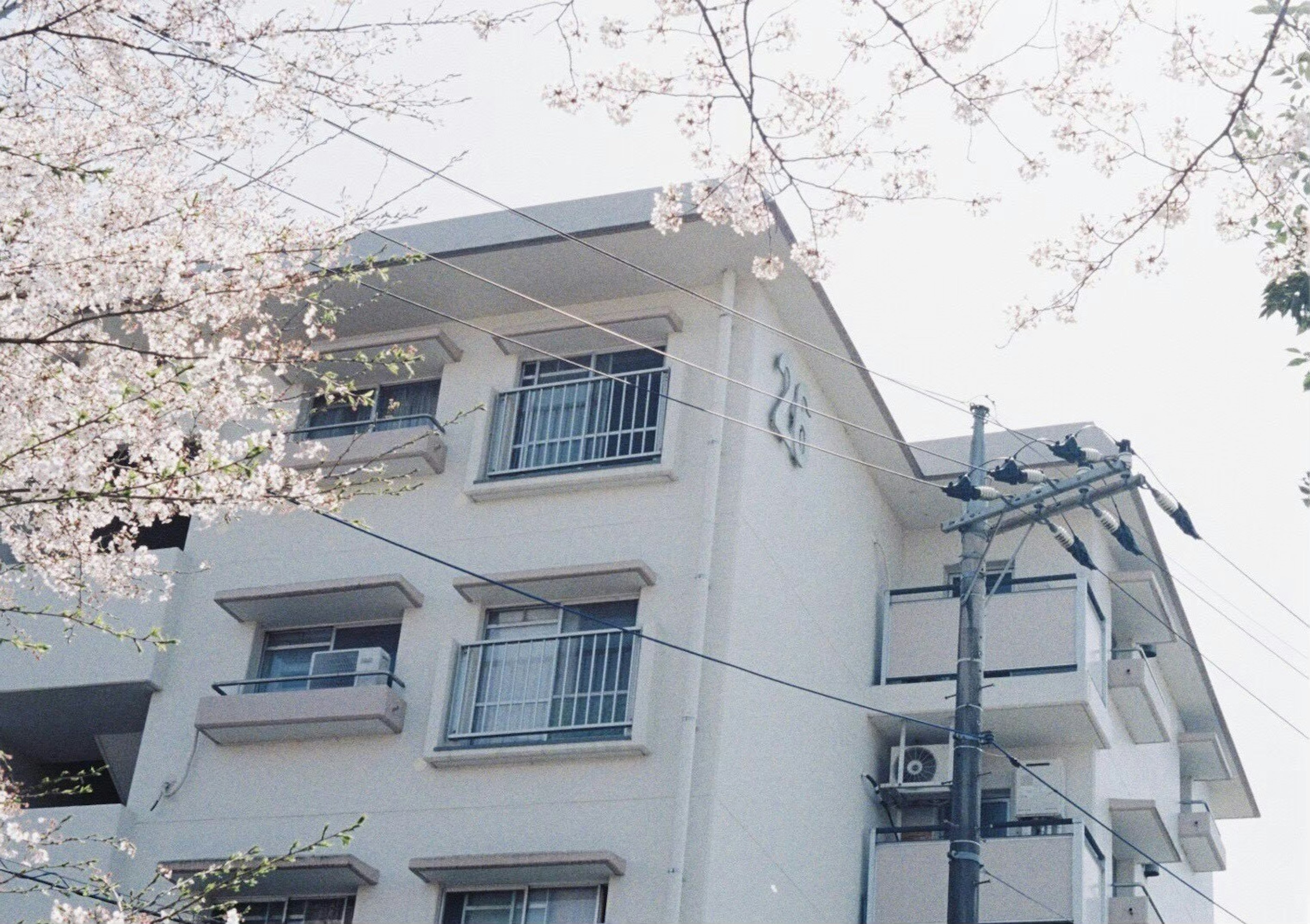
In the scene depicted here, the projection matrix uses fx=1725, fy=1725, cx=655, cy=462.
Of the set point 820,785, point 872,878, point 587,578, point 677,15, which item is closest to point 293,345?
point 677,15

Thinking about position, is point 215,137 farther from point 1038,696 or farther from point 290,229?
point 1038,696

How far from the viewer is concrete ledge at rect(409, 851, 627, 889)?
12.8 metres

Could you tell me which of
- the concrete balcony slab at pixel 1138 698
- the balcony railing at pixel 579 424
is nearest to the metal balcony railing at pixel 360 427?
the balcony railing at pixel 579 424

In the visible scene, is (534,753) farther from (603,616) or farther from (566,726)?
(603,616)

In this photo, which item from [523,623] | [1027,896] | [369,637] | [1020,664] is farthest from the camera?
→ [1020,664]

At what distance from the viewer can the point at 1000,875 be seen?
1540 cm

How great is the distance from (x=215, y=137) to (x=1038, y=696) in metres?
10.4

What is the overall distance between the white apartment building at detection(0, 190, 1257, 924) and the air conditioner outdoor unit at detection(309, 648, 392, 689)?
1.2 inches

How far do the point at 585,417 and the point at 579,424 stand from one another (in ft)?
0.29

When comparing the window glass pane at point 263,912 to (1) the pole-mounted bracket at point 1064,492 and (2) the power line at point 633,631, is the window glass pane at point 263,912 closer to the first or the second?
(2) the power line at point 633,631

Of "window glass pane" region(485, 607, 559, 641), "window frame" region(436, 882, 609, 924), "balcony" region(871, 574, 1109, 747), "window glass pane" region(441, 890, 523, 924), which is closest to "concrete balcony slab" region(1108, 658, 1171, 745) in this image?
"balcony" region(871, 574, 1109, 747)

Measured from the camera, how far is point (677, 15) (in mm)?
6773

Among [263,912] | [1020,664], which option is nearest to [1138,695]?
[1020,664]

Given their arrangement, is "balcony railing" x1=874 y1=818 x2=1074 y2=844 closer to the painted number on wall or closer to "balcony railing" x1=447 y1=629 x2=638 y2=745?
the painted number on wall
